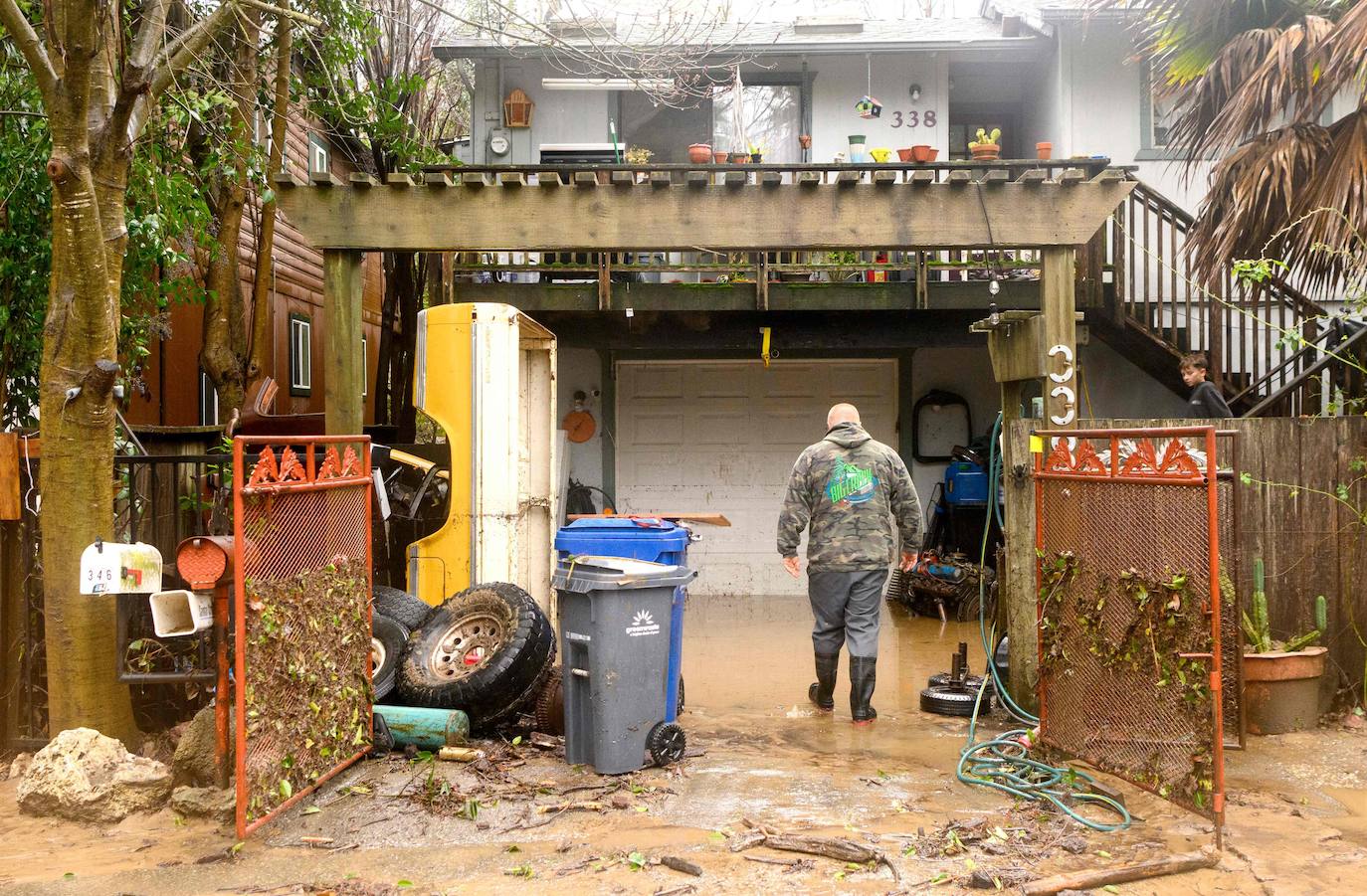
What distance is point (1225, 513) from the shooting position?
6805 millimetres

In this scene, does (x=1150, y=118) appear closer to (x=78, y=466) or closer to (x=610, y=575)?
(x=610, y=575)

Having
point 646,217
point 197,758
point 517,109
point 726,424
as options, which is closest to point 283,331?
point 517,109

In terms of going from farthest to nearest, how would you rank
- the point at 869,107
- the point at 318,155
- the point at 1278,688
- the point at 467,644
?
the point at 318,155
the point at 869,107
the point at 1278,688
the point at 467,644

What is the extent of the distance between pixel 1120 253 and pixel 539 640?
25.5 ft

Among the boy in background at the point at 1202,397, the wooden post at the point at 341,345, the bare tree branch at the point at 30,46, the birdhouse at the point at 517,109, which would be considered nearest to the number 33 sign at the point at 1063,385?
the boy in background at the point at 1202,397

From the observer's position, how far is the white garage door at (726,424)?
513 inches

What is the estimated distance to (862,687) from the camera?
22.3 feet

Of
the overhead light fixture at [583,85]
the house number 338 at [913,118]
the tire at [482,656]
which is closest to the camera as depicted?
the tire at [482,656]

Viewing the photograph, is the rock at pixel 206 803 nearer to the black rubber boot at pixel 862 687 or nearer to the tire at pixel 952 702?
the black rubber boot at pixel 862 687

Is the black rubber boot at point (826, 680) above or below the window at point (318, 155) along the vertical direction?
below

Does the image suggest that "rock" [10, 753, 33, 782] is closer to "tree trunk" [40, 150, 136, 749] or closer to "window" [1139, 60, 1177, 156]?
"tree trunk" [40, 150, 136, 749]

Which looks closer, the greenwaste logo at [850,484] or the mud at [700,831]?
the mud at [700,831]

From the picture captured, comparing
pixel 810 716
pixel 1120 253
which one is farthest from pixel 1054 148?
pixel 810 716

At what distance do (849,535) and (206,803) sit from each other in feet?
12.5
